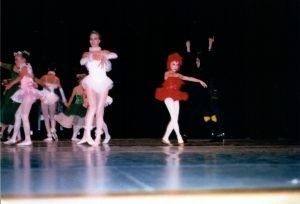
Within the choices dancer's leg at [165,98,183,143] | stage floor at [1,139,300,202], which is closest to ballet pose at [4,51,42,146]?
dancer's leg at [165,98,183,143]

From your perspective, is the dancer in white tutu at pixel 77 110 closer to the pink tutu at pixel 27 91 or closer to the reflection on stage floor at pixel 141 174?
the pink tutu at pixel 27 91

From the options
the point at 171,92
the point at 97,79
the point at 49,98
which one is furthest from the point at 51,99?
the point at 171,92

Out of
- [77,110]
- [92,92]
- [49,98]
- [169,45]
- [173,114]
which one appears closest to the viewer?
[92,92]

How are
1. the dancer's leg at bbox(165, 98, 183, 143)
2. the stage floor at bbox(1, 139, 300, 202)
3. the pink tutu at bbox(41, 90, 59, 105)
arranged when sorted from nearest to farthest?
the stage floor at bbox(1, 139, 300, 202) < the dancer's leg at bbox(165, 98, 183, 143) < the pink tutu at bbox(41, 90, 59, 105)

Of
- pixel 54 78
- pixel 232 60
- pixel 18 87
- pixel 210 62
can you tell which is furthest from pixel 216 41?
pixel 18 87

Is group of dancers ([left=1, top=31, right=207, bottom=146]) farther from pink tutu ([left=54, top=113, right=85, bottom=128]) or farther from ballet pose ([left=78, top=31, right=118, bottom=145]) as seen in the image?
pink tutu ([left=54, top=113, right=85, bottom=128])

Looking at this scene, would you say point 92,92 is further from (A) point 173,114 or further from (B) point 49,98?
(B) point 49,98

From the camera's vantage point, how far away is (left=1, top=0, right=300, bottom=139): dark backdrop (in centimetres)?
1071

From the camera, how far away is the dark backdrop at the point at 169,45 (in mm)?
10711

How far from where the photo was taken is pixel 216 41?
10797mm

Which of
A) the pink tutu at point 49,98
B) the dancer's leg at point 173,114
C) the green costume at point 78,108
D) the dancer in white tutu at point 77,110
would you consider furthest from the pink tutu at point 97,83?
the pink tutu at point 49,98

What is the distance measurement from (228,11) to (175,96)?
401cm

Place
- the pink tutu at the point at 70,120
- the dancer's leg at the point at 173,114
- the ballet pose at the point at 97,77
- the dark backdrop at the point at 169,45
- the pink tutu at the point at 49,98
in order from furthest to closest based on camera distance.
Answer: the dark backdrop at the point at 169,45
the pink tutu at the point at 70,120
the pink tutu at the point at 49,98
the dancer's leg at the point at 173,114
the ballet pose at the point at 97,77

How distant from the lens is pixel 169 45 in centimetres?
1124
